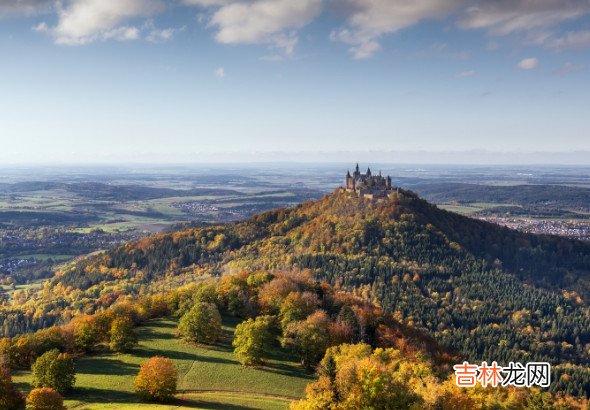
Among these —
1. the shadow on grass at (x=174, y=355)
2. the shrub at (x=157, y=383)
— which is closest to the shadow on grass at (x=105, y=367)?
the shadow on grass at (x=174, y=355)

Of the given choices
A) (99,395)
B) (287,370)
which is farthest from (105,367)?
(287,370)

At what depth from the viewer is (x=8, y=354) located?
78.6 meters

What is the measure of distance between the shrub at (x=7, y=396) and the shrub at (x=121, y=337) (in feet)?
72.5

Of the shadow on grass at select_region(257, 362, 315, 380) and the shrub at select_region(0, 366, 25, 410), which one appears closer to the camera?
the shrub at select_region(0, 366, 25, 410)

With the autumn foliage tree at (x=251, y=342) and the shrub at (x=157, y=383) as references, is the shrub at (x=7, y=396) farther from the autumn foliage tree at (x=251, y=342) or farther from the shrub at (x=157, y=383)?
the autumn foliage tree at (x=251, y=342)

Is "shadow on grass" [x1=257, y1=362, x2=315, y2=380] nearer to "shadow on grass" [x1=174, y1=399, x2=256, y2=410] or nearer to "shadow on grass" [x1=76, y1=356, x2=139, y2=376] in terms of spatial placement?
"shadow on grass" [x1=174, y1=399, x2=256, y2=410]

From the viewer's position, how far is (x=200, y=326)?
91312mm

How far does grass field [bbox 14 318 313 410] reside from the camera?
67062mm

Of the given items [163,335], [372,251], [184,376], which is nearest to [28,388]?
[184,376]

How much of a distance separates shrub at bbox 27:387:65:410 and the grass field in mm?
5389

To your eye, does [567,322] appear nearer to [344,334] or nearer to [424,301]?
[424,301]

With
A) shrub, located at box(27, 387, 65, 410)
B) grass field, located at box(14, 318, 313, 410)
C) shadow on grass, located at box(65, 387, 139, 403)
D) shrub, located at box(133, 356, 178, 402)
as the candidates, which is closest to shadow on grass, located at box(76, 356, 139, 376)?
grass field, located at box(14, 318, 313, 410)

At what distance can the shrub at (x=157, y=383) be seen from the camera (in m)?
66.1

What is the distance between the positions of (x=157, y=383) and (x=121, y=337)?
893 inches
